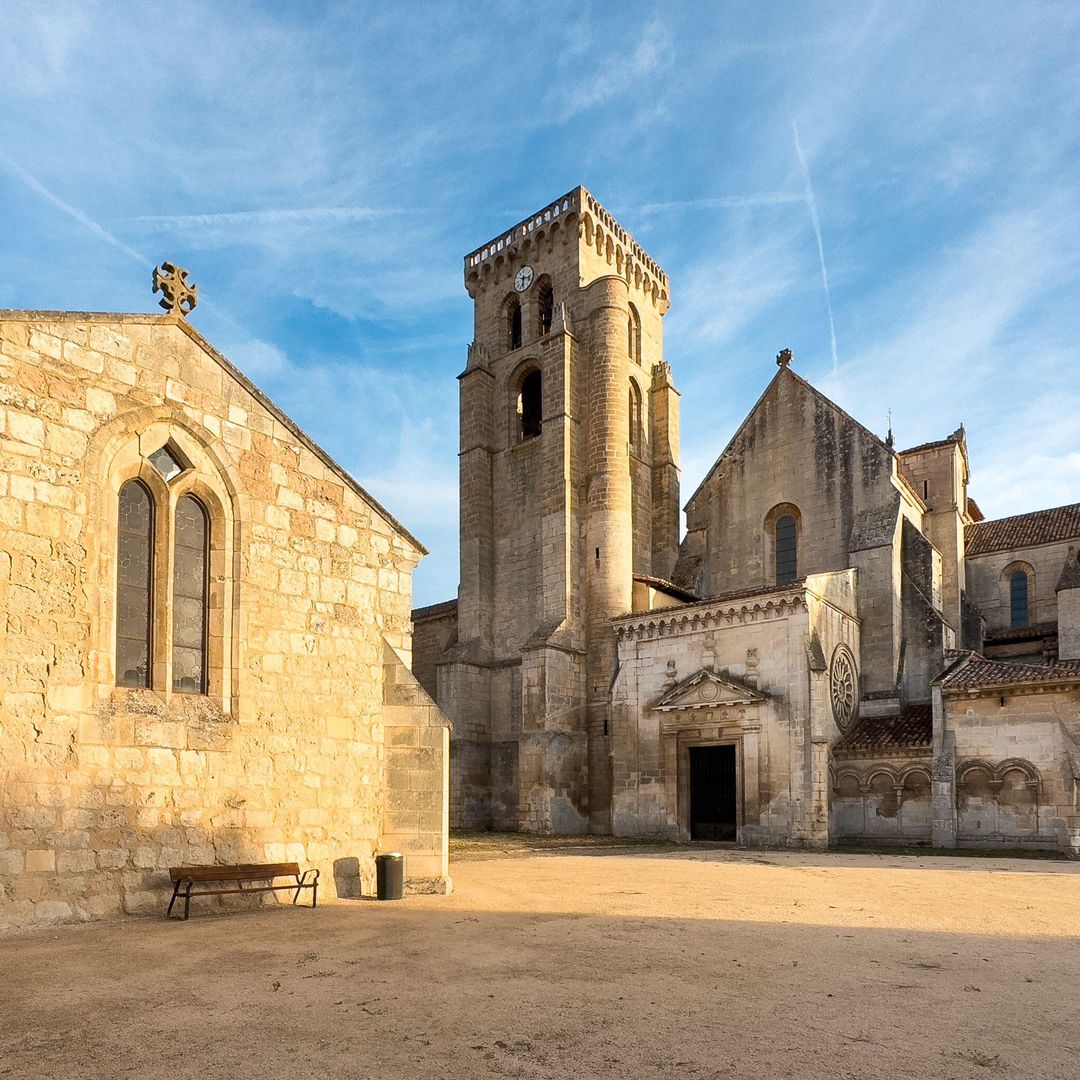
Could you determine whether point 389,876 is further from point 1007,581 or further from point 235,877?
point 1007,581

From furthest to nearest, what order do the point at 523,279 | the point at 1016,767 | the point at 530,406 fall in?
the point at 523,279 < the point at 530,406 < the point at 1016,767

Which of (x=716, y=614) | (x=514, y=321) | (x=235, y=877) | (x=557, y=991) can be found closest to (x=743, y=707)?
(x=716, y=614)

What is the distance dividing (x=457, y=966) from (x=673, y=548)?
28.0 meters

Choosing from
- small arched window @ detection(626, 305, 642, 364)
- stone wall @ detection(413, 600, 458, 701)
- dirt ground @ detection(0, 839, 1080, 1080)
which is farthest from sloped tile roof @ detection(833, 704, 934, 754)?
small arched window @ detection(626, 305, 642, 364)

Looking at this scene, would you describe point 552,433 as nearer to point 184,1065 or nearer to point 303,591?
point 303,591

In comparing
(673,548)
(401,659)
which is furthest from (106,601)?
(673,548)

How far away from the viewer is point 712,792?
25172mm

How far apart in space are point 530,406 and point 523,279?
5.34 meters

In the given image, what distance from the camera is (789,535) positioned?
29891 mm

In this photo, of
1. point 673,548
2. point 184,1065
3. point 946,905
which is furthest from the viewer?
point 673,548

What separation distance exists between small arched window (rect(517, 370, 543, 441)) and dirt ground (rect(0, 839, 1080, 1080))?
84.4 ft

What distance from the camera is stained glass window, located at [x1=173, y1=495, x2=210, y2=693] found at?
10898mm

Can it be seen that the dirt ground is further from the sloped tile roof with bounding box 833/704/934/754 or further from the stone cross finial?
the sloped tile roof with bounding box 833/704/934/754

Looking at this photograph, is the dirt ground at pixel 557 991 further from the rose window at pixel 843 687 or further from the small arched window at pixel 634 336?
the small arched window at pixel 634 336
